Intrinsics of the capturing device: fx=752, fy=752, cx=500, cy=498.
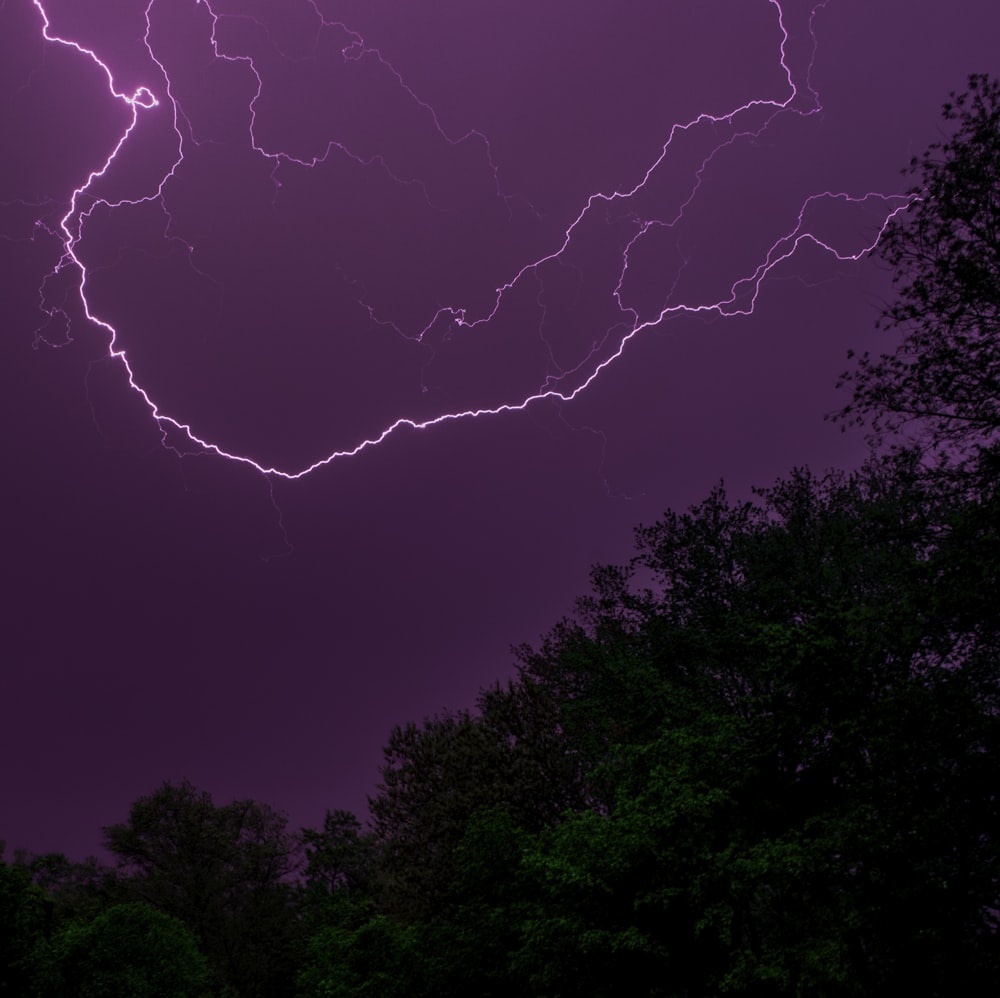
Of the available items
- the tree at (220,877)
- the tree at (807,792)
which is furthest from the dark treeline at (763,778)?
the tree at (220,877)

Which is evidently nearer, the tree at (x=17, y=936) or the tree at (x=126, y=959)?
the tree at (x=17, y=936)

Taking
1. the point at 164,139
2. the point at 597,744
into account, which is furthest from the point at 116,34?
the point at 597,744

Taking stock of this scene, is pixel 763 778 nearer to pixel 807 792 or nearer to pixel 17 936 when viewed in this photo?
pixel 807 792

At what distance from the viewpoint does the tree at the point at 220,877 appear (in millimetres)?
35781

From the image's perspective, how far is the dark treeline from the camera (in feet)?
33.6

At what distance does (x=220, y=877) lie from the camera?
38125 mm

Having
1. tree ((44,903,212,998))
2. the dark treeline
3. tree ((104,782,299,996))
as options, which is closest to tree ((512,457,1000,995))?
the dark treeline

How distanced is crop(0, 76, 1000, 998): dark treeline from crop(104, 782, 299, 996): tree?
17313 millimetres

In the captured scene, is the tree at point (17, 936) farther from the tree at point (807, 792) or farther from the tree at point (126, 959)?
the tree at point (807, 792)

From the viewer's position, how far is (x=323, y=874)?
3512cm

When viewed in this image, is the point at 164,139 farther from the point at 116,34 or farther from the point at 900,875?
the point at 900,875

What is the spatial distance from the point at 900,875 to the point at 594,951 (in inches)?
235

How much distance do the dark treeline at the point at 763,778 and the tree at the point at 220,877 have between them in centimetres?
1731

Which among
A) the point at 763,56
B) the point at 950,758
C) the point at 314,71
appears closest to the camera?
the point at 950,758
